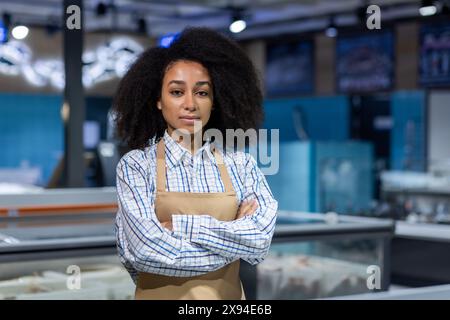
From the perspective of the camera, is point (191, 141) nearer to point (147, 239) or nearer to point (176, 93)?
point (176, 93)

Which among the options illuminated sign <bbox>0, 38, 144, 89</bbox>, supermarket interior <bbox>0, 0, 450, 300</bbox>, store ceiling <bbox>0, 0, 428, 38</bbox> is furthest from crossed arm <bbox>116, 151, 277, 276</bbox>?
illuminated sign <bbox>0, 38, 144, 89</bbox>

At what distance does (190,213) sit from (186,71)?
1.14ft

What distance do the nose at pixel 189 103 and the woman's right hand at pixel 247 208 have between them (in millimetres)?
263

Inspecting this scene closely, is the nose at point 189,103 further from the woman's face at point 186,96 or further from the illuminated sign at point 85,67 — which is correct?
the illuminated sign at point 85,67

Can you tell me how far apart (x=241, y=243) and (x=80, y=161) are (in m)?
3.22

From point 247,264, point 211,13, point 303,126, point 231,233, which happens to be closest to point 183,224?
point 231,233

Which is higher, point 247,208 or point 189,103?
point 189,103

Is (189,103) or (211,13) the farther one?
(211,13)

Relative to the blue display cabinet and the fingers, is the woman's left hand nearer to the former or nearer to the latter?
the fingers

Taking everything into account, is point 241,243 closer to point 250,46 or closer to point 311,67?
point 311,67

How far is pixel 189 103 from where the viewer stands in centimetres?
178

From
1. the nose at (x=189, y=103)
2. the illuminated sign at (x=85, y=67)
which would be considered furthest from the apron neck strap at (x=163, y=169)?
the illuminated sign at (x=85, y=67)
